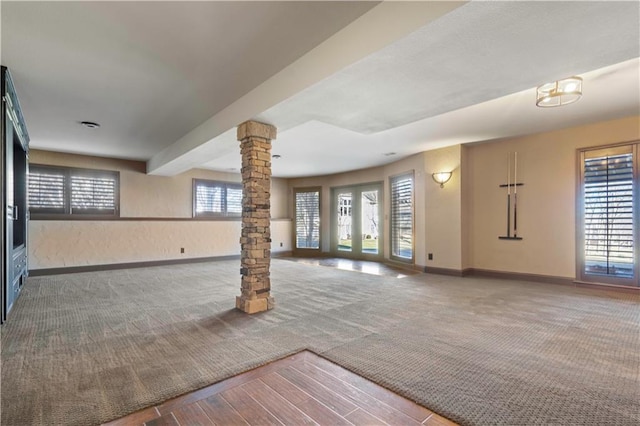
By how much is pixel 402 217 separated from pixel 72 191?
696 cm

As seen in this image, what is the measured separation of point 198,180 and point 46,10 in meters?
5.91

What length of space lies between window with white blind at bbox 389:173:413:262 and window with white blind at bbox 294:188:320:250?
278 centimetres

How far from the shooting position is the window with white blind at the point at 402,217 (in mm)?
6477

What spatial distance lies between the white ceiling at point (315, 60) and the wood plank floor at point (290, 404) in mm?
2096

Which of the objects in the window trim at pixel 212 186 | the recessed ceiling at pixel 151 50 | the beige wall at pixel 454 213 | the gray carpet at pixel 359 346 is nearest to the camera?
the gray carpet at pixel 359 346

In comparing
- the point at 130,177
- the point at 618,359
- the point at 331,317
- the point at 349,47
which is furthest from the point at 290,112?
the point at 130,177

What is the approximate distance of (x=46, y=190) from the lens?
5.85 metres

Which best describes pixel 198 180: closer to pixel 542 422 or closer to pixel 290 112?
pixel 290 112

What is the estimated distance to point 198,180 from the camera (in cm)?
769

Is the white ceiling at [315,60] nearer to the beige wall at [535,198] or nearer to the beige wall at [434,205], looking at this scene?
the beige wall at [535,198]

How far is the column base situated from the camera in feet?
10.6

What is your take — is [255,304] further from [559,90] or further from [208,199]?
[208,199]

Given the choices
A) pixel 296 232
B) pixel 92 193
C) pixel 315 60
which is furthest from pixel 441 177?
pixel 92 193

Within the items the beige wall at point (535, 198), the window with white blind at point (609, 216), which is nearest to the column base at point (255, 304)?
the beige wall at point (535, 198)
